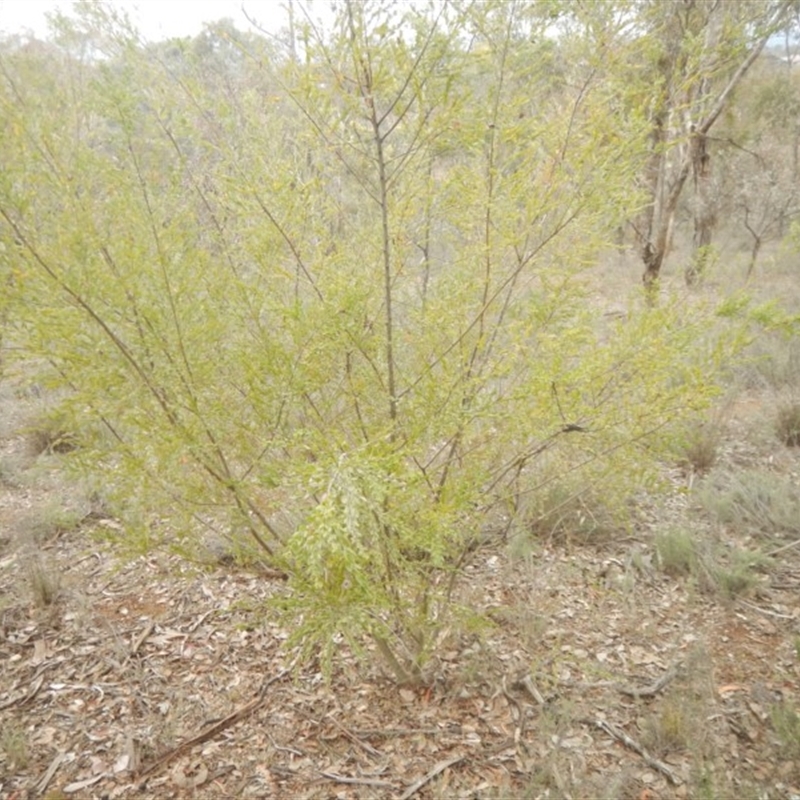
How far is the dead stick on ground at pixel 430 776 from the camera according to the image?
89.8 inches

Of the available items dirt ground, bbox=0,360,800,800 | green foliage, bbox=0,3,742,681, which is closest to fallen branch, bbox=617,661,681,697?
dirt ground, bbox=0,360,800,800

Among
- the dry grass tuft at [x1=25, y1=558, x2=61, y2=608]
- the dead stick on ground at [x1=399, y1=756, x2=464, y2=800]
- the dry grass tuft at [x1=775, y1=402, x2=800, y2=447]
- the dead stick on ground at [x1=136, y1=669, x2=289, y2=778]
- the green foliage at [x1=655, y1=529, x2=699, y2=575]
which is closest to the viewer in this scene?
the dead stick on ground at [x1=399, y1=756, x2=464, y2=800]

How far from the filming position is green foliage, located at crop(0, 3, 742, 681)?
163 cm

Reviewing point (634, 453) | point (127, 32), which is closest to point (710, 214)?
point (634, 453)

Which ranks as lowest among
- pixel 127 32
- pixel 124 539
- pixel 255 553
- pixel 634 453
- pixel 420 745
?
pixel 420 745

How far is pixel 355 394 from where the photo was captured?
2.05 meters

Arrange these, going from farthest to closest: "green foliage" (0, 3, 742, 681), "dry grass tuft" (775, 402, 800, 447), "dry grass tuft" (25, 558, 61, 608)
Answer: "dry grass tuft" (775, 402, 800, 447) < "dry grass tuft" (25, 558, 61, 608) < "green foliage" (0, 3, 742, 681)

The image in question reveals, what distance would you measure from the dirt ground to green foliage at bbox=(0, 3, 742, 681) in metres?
0.45

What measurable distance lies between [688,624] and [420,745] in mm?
1650

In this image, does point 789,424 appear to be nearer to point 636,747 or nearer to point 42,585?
point 636,747

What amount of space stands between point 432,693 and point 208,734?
3.33 feet

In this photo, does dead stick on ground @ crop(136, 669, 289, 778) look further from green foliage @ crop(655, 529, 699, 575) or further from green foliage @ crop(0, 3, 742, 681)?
green foliage @ crop(655, 529, 699, 575)

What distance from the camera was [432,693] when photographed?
2.73 metres

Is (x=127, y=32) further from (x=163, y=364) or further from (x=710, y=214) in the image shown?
(x=710, y=214)
